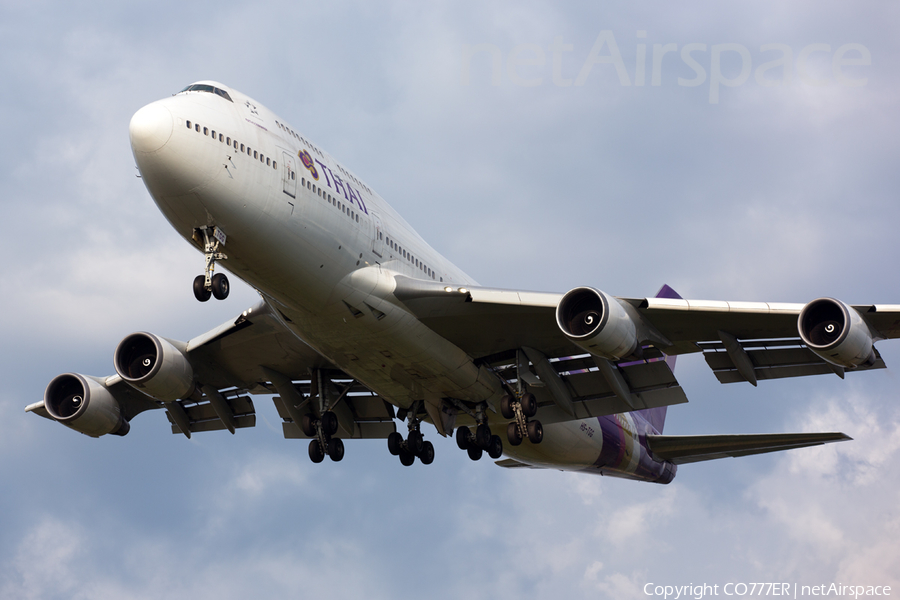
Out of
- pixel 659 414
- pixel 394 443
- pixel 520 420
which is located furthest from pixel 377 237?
pixel 659 414

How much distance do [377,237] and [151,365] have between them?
7.87m

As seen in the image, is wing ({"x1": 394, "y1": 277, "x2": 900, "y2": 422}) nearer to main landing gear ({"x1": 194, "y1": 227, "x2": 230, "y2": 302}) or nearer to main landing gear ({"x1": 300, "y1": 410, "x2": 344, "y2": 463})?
main landing gear ({"x1": 194, "y1": 227, "x2": 230, "y2": 302})

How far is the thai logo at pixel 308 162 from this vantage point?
19.5m

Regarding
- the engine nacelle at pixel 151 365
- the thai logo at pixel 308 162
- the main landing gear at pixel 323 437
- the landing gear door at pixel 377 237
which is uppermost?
the thai logo at pixel 308 162

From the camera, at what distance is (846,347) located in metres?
18.8

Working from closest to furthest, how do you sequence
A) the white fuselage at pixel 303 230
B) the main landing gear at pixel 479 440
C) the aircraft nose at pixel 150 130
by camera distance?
the aircraft nose at pixel 150 130, the white fuselage at pixel 303 230, the main landing gear at pixel 479 440

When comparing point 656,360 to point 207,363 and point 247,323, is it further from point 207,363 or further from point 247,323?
point 207,363

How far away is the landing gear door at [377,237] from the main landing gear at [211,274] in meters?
3.73

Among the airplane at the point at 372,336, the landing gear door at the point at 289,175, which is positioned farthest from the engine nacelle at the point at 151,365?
the landing gear door at the point at 289,175

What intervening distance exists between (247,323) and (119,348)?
3.62 metres

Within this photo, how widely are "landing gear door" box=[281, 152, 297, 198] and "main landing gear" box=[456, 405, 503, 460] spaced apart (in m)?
8.98

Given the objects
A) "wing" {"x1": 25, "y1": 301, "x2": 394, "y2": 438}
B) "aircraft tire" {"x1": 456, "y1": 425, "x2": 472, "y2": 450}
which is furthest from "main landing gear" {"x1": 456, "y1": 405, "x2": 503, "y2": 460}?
"wing" {"x1": 25, "y1": 301, "x2": 394, "y2": 438}

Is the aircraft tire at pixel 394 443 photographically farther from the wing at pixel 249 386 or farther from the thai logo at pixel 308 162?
the thai logo at pixel 308 162

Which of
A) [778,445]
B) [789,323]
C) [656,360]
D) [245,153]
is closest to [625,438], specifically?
[778,445]
